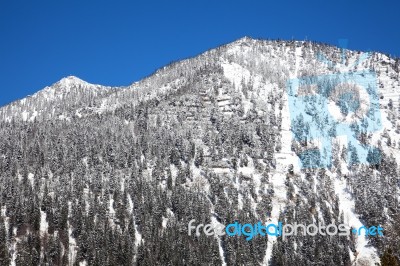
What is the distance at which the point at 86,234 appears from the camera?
474ft

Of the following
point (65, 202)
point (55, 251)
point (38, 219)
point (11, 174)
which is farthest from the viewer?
point (11, 174)

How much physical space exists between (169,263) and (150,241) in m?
13.0

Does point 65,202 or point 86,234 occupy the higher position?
point 65,202

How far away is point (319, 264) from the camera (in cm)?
15475

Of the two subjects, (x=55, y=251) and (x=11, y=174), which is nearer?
(x=55, y=251)

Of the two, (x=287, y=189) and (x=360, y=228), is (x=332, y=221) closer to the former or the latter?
(x=360, y=228)

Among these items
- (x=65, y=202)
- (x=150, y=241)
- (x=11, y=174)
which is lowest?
(x=150, y=241)

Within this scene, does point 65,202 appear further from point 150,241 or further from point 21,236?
point 150,241

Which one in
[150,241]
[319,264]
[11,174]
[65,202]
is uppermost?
[11,174]

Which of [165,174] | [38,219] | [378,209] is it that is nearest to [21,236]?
[38,219]

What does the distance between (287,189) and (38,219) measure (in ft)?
338

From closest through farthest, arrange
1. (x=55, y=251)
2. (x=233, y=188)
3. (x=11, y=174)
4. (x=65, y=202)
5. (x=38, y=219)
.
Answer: (x=55, y=251)
(x=38, y=219)
(x=65, y=202)
(x=11, y=174)
(x=233, y=188)

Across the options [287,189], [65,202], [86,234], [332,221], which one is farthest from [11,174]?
[332,221]

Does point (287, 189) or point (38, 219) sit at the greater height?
point (287, 189)
